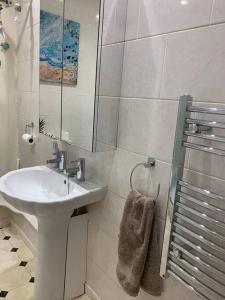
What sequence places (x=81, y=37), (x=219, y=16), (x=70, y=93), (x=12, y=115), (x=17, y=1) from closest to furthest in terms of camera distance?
(x=219, y=16), (x=81, y=37), (x=70, y=93), (x=17, y=1), (x=12, y=115)

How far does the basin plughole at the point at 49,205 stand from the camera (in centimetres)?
121

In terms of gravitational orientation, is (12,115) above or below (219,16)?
below

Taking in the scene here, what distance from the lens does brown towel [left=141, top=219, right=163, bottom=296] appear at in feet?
3.58

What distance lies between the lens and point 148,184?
114 centimetres

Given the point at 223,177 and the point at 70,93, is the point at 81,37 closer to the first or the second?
the point at 70,93

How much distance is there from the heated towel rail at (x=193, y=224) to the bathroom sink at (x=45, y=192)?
523 millimetres

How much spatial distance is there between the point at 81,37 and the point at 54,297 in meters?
1.62

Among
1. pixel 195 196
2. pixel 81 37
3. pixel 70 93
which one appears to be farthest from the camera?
pixel 70 93

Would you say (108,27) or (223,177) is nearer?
(223,177)

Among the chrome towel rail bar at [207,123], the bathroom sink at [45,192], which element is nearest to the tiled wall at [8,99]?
the bathroom sink at [45,192]

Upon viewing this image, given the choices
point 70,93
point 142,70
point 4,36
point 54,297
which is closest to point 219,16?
point 142,70

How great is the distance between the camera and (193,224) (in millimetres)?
867

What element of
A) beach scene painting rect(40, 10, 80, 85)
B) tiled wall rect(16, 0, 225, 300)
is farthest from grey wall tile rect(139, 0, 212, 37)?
beach scene painting rect(40, 10, 80, 85)

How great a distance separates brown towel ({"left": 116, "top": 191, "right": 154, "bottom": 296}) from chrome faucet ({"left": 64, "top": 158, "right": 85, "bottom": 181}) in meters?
0.42
